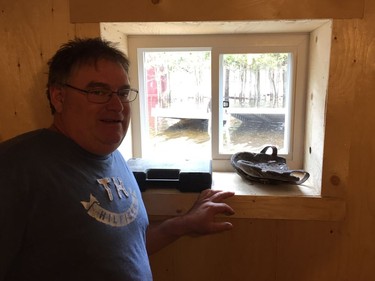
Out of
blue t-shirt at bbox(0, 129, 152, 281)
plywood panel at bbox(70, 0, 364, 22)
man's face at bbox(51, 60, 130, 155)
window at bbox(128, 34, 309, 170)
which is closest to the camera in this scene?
blue t-shirt at bbox(0, 129, 152, 281)

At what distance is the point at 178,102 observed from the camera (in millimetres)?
1499

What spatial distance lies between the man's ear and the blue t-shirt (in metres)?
0.07

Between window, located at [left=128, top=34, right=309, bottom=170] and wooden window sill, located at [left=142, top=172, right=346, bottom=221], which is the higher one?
window, located at [left=128, top=34, right=309, bottom=170]

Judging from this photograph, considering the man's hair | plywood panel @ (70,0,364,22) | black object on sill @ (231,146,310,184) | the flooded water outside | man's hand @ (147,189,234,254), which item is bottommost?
man's hand @ (147,189,234,254)

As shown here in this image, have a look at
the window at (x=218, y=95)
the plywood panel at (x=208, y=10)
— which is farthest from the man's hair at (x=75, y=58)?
the window at (x=218, y=95)

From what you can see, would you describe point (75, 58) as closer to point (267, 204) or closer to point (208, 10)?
Result: point (208, 10)

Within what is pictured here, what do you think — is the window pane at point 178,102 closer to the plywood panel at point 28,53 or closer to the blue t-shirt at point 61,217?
the plywood panel at point 28,53

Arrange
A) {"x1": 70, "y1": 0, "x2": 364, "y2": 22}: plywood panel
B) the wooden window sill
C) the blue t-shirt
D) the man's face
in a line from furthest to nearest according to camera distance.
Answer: the wooden window sill, {"x1": 70, "y1": 0, "x2": 364, "y2": 22}: plywood panel, the man's face, the blue t-shirt

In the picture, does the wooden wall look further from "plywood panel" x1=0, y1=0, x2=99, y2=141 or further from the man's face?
the man's face

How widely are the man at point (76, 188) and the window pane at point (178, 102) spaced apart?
1.95 feet

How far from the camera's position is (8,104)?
3.85ft

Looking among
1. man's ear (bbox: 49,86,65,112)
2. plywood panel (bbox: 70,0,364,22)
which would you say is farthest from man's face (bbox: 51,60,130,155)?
plywood panel (bbox: 70,0,364,22)

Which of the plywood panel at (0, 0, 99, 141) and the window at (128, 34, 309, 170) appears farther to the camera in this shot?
the window at (128, 34, 309, 170)

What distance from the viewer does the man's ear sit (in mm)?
797
